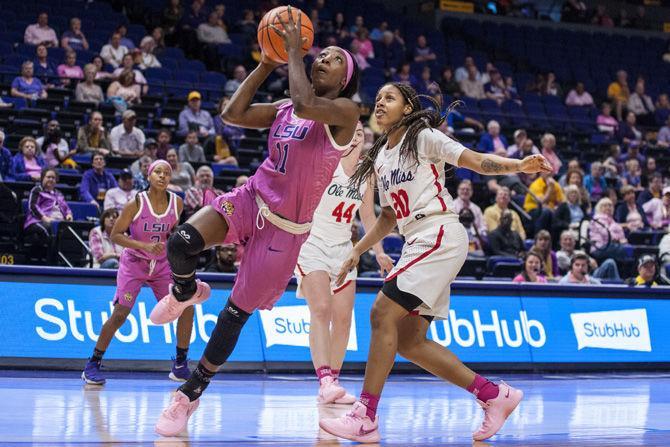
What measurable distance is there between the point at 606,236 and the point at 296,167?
10.2 m

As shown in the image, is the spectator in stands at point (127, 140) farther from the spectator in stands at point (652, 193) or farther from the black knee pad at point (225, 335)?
the black knee pad at point (225, 335)

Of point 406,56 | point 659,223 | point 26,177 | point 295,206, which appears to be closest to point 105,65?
point 26,177

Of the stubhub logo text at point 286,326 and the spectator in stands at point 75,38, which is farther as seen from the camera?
the spectator in stands at point 75,38

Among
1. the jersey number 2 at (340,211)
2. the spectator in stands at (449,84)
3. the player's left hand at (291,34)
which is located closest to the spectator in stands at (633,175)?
the spectator in stands at (449,84)

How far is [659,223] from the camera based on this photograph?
16.4 metres

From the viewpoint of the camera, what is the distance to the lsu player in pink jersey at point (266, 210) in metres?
5.29

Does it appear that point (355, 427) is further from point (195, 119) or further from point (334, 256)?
point (195, 119)

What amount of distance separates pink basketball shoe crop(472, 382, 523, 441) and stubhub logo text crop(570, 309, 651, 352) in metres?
5.46

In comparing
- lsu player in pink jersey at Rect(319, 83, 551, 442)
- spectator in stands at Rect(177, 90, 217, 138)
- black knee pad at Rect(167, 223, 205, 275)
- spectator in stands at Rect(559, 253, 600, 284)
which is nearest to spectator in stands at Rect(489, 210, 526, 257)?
spectator in stands at Rect(559, 253, 600, 284)

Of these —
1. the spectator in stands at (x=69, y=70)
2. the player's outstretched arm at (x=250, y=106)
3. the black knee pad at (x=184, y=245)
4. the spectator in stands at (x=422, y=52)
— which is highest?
the spectator in stands at (x=422, y=52)

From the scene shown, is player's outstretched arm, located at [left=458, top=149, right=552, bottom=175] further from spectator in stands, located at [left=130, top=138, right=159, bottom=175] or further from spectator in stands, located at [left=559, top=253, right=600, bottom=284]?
spectator in stands, located at [left=130, top=138, right=159, bottom=175]

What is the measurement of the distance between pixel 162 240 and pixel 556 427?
13.3 feet

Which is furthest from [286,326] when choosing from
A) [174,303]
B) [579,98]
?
[579,98]

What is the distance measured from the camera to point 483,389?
18.4ft
